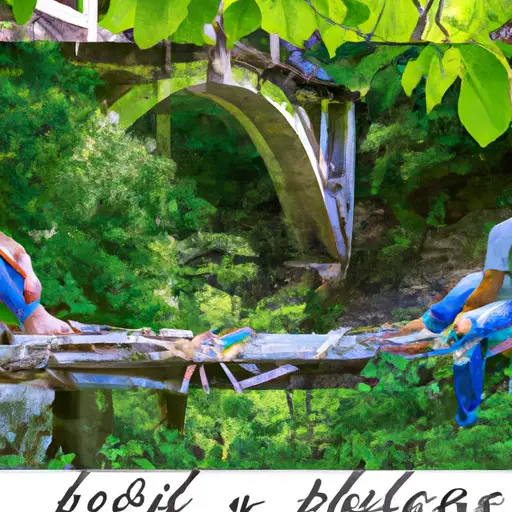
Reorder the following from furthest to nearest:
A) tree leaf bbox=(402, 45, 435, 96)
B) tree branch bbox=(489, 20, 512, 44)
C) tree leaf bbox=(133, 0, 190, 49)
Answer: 1. tree branch bbox=(489, 20, 512, 44)
2. tree leaf bbox=(402, 45, 435, 96)
3. tree leaf bbox=(133, 0, 190, 49)

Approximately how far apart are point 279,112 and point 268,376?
2.82 ft

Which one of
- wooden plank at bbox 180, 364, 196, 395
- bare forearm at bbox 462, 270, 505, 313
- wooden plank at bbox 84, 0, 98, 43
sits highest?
wooden plank at bbox 84, 0, 98, 43

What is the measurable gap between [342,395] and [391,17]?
122 centimetres

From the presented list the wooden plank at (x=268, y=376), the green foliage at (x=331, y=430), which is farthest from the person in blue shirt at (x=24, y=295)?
the wooden plank at (x=268, y=376)

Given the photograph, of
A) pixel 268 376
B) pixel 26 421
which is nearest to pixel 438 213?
pixel 268 376

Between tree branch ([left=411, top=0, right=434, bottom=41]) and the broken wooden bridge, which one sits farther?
the broken wooden bridge

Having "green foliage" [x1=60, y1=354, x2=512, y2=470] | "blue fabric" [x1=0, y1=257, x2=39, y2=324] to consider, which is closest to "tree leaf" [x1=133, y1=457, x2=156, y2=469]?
"green foliage" [x1=60, y1=354, x2=512, y2=470]

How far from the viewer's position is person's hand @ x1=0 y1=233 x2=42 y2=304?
2455mm

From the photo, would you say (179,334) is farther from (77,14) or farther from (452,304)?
(77,14)

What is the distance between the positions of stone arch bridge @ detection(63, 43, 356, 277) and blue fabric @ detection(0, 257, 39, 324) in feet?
1.97

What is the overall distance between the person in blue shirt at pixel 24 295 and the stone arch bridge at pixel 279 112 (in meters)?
0.55

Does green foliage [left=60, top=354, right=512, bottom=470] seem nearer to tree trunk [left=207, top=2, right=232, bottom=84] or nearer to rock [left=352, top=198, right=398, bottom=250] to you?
rock [left=352, top=198, right=398, bottom=250]

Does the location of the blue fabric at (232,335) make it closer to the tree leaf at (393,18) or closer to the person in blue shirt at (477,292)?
the person in blue shirt at (477,292)

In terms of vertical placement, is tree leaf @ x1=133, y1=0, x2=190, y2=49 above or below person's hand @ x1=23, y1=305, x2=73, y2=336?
above
